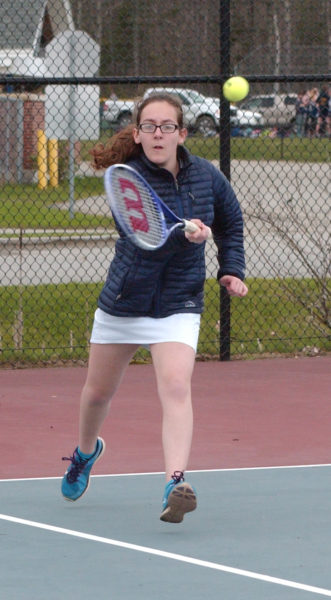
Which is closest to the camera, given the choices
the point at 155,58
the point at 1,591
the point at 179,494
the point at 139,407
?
the point at 1,591

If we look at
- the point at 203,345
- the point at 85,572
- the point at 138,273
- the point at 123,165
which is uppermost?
the point at 123,165

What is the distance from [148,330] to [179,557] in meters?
0.89

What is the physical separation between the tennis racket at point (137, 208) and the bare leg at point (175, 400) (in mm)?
448

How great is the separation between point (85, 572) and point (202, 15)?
817 centimetres

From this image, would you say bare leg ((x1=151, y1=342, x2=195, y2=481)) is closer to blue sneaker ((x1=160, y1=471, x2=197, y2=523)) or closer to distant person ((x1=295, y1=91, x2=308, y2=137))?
blue sneaker ((x1=160, y1=471, x2=197, y2=523))

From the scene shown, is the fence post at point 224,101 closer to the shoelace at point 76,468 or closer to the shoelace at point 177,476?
the shoelace at point 76,468

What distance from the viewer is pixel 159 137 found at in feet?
15.6

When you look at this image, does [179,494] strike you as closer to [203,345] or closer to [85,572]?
[85,572]

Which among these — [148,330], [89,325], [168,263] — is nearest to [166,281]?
[168,263]

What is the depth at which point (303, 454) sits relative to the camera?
6.23 m

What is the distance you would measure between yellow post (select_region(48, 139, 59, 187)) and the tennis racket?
1531 cm

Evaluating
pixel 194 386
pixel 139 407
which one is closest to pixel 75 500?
pixel 139 407

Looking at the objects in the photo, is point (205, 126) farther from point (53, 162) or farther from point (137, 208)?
point (137, 208)

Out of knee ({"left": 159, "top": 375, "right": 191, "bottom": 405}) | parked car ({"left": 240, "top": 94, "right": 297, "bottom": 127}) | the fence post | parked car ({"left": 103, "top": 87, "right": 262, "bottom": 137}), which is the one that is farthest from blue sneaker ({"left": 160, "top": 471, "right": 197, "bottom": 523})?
parked car ({"left": 240, "top": 94, "right": 297, "bottom": 127})
